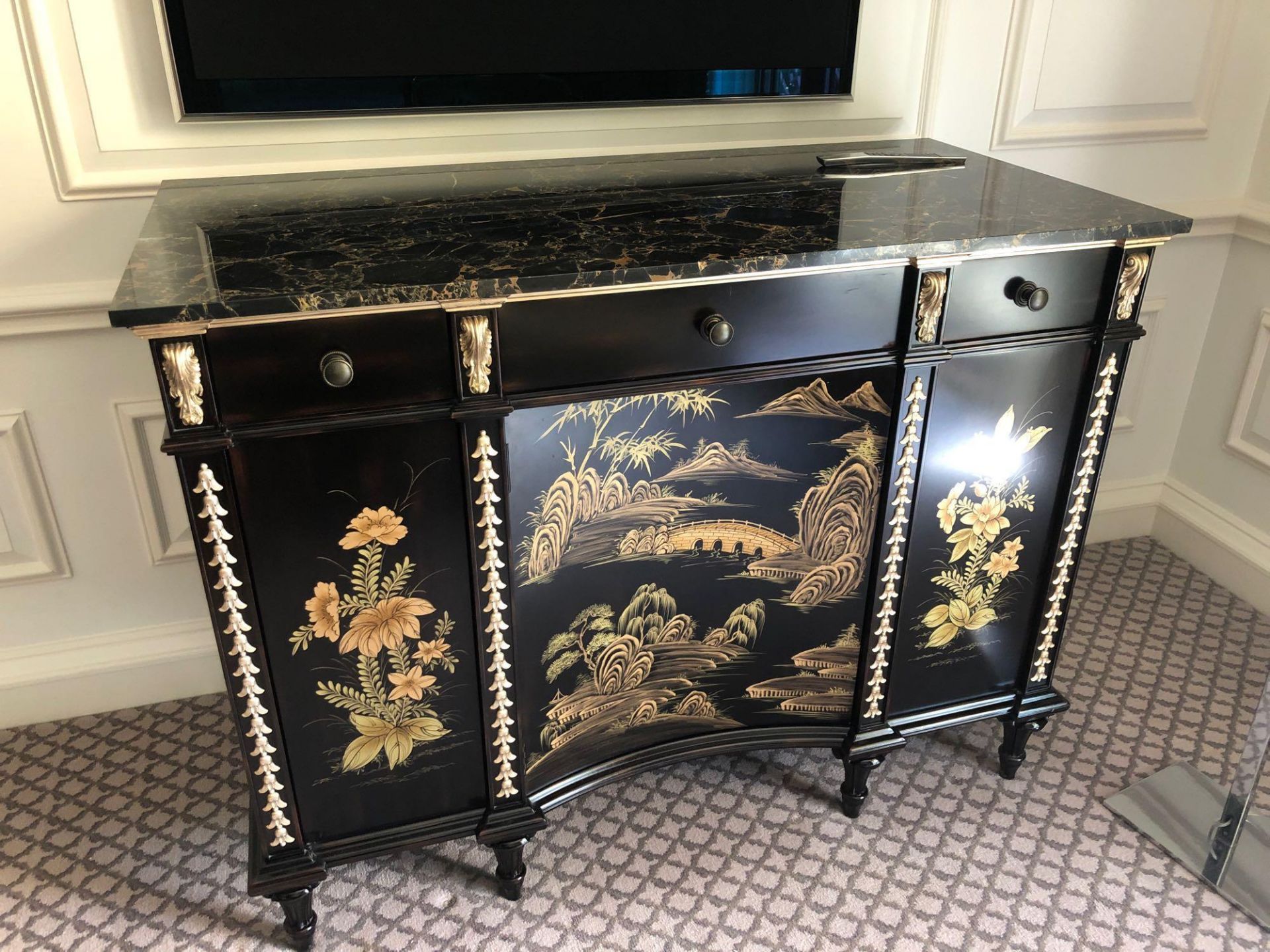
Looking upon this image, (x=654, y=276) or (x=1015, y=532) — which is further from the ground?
(x=654, y=276)

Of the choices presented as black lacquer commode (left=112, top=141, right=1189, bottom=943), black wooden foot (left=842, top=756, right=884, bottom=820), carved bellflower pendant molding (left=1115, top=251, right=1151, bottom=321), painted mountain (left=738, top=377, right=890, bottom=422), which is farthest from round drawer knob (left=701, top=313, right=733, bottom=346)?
black wooden foot (left=842, top=756, right=884, bottom=820)

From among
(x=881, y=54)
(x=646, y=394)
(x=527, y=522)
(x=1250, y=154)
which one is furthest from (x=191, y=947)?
(x=1250, y=154)

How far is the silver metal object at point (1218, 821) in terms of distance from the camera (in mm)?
1570

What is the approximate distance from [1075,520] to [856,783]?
558 mm

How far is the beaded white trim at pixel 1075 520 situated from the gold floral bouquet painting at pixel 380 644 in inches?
38.2

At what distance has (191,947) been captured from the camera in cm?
149

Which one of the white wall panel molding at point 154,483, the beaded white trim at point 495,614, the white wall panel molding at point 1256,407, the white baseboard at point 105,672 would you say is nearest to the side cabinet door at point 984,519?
the beaded white trim at point 495,614

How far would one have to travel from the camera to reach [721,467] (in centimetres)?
139

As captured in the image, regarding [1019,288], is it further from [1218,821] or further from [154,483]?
[154,483]

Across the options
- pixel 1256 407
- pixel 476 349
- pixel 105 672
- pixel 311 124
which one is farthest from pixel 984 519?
pixel 105 672

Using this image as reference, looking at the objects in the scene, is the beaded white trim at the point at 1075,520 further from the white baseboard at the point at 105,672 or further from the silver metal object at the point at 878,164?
the white baseboard at the point at 105,672

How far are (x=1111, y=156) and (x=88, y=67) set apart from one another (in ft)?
6.21

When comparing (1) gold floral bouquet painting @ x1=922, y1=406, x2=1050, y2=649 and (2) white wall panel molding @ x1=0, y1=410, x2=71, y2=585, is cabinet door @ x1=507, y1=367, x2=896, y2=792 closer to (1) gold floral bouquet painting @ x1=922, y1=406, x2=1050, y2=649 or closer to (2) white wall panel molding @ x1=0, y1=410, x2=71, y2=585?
(1) gold floral bouquet painting @ x1=922, y1=406, x2=1050, y2=649

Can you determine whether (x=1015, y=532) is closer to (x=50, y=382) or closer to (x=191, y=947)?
(x=191, y=947)
